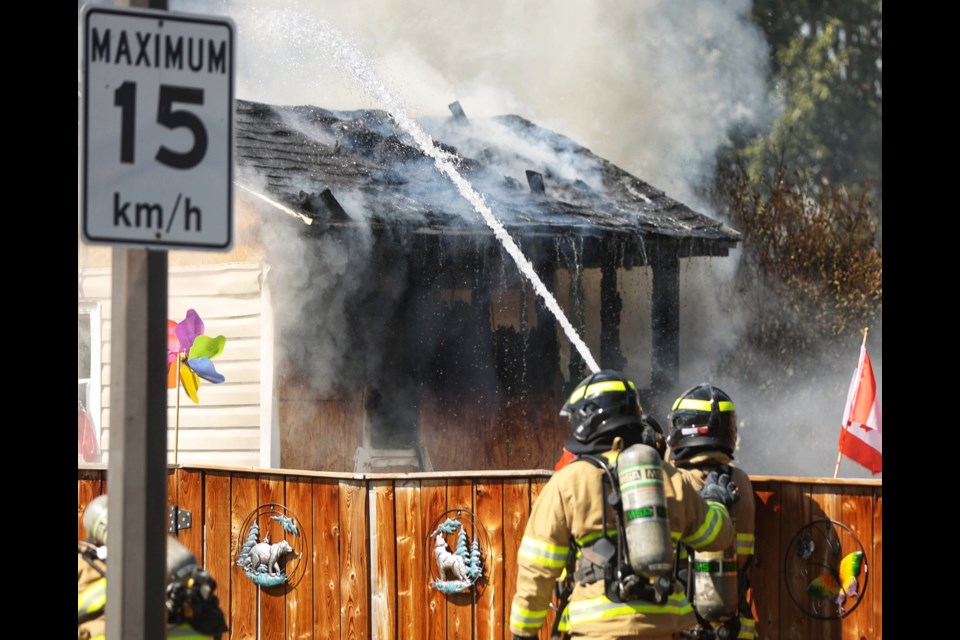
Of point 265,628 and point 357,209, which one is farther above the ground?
point 357,209

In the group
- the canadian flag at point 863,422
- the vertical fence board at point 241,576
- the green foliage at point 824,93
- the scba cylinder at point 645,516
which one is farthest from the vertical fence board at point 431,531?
the green foliage at point 824,93

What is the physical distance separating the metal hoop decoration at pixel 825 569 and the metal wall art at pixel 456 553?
1693mm

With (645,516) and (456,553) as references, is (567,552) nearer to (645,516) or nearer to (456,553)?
(645,516)

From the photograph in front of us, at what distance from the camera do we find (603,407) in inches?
218

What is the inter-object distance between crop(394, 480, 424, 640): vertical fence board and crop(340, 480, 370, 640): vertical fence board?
21 cm

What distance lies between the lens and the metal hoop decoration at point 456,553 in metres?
7.24

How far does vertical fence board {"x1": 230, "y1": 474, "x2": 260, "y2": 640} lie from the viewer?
25.7 feet

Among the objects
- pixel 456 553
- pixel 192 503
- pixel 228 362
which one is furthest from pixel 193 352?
pixel 456 553

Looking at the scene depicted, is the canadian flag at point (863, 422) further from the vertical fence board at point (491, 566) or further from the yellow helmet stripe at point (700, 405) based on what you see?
the vertical fence board at point (491, 566)

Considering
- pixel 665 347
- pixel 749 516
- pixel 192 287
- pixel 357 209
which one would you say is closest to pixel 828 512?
pixel 749 516

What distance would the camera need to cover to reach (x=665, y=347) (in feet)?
53.6

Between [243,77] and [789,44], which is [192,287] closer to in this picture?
[243,77]

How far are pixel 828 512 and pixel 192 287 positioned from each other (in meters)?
7.53

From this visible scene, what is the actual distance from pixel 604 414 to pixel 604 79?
2034cm
